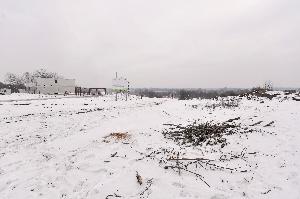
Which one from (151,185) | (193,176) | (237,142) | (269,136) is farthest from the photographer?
(269,136)

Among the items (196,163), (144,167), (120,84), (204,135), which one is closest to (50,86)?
(120,84)

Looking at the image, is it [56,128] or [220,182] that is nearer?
[220,182]

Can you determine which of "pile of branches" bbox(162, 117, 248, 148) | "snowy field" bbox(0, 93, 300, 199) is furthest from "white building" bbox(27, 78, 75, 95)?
"snowy field" bbox(0, 93, 300, 199)

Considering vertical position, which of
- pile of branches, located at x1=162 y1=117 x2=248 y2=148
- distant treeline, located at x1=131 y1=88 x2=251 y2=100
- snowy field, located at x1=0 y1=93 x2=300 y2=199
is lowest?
snowy field, located at x1=0 y1=93 x2=300 y2=199

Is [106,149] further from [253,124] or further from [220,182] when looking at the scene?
[253,124]

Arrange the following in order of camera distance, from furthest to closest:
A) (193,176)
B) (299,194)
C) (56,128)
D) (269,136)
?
(56,128)
(269,136)
(193,176)
(299,194)

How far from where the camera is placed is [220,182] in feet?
21.3

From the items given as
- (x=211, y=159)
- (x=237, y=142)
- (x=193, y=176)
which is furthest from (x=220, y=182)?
(x=237, y=142)

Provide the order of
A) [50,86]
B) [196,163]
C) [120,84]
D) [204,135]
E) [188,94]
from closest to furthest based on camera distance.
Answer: [196,163]
[204,135]
[120,84]
[50,86]
[188,94]

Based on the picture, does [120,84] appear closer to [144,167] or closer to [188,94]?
[144,167]

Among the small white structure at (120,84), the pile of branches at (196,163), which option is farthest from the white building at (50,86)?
the pile of branches at (196,163)

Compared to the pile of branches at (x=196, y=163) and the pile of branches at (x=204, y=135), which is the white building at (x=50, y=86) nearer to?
the pile of branches at (x=204, y=135)

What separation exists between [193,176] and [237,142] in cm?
344

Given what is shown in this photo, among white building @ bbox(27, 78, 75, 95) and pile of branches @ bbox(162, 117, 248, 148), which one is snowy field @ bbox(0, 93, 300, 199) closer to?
pile of branches @ bbox(162, 117, 248, 148)
